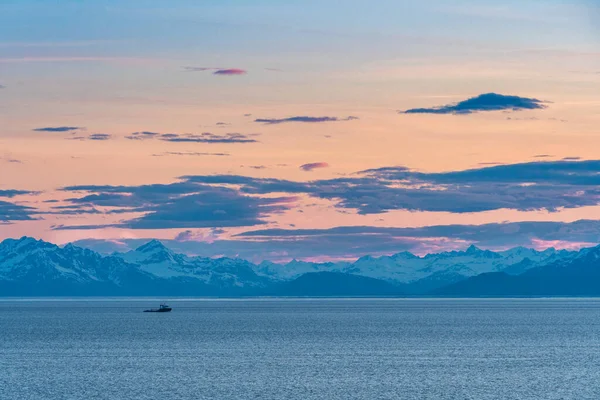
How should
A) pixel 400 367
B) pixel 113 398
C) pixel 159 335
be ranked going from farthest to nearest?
pixel 159 335 < pixel 400 367 < pixel 113 398

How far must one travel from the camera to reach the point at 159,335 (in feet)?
→ 651

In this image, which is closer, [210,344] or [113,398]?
[113,398]

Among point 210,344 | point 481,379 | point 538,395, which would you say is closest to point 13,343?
point 210,344

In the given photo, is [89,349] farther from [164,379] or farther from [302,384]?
[302,384]

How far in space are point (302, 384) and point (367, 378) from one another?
8.77 m

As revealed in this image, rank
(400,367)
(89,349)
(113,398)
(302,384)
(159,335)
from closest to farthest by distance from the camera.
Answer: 1. (113,398)
2. (302,384)
3. (400,367)
4. (89,349)
5. (159,335)

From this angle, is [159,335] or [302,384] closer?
[302,384]

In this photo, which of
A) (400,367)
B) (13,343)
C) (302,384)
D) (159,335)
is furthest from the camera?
(159,335)

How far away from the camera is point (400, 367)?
126 meters

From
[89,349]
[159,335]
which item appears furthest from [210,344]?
[159,335]

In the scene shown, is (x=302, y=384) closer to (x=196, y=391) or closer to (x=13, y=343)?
(x=196, y=391)

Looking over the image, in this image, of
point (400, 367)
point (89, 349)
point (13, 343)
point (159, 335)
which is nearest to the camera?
point (400, 367)

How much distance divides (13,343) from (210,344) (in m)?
34.7

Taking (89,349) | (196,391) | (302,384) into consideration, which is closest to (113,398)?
(196,391)
